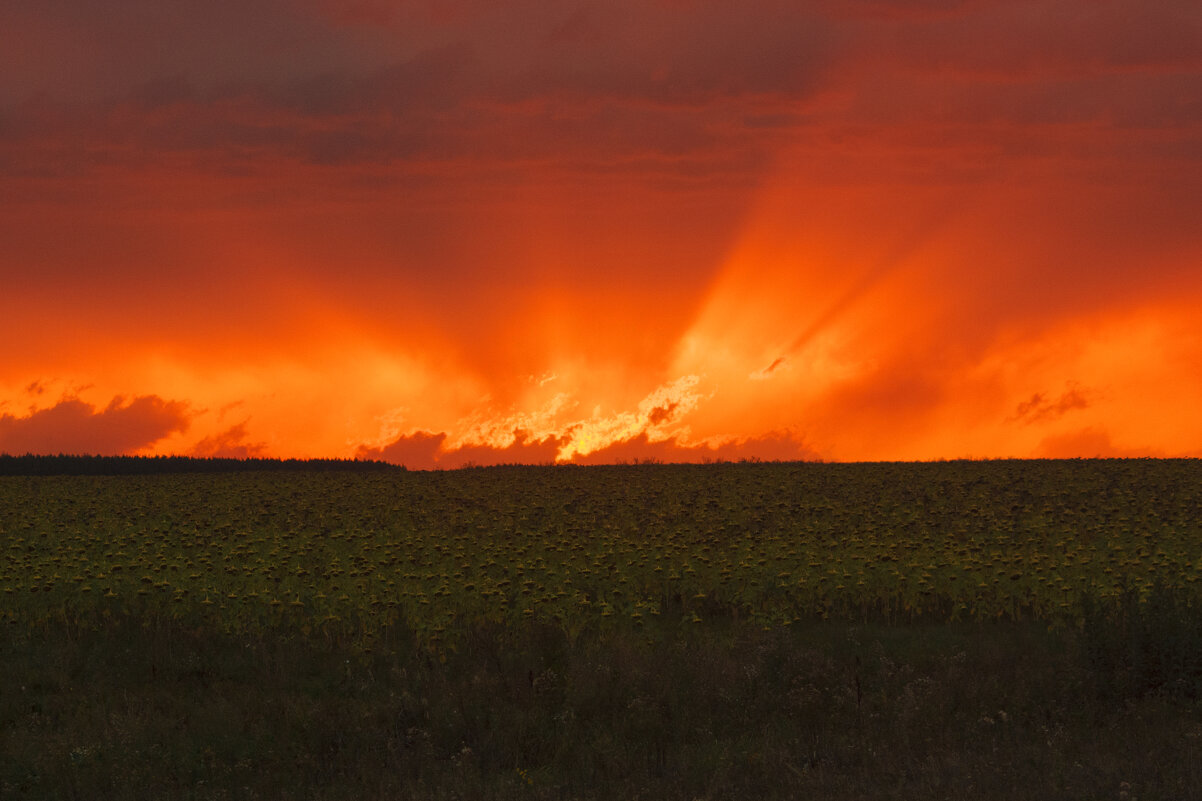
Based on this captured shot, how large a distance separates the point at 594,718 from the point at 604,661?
1.41 metres

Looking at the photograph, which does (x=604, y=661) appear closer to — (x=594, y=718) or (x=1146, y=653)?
(x=594, y=718)

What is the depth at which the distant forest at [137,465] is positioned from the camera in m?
73.4

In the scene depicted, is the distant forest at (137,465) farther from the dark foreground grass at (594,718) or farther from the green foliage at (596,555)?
the dark foreground grass at (594,718)

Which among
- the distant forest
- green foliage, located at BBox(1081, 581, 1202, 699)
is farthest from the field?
the distant forest

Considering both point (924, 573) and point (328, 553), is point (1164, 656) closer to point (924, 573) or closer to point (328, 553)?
point (924, 573)

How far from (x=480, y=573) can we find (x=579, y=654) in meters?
5.46

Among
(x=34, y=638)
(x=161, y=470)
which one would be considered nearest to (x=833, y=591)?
(x=34, y=638)

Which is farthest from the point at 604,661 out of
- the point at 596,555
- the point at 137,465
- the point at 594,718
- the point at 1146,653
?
the point at 137,465

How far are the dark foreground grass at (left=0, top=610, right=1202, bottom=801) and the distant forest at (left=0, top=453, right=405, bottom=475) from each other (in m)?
55.7

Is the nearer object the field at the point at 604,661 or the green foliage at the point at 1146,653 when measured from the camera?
the field at the point at 604,661

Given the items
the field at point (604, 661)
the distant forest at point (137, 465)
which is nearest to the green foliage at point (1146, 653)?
the field at point (604, 661)

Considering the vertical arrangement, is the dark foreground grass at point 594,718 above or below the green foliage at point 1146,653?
below

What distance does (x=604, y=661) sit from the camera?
51.7 ft

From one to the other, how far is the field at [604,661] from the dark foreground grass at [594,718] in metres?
0.05
